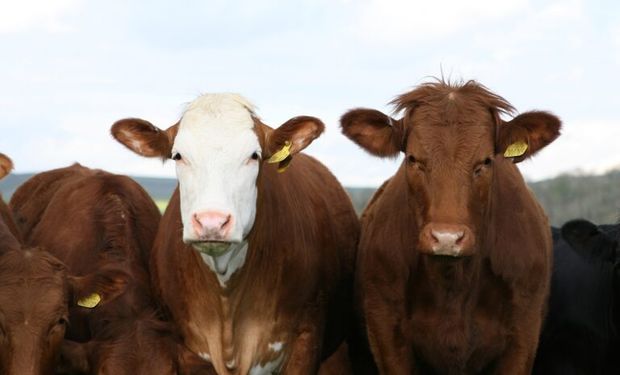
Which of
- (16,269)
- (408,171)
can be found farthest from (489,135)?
(16,269)

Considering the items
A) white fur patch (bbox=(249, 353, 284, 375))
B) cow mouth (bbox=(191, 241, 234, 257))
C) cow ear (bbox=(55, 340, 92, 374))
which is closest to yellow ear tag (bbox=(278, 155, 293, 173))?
cow mouth (bbox=(191, 241, 234, 257))

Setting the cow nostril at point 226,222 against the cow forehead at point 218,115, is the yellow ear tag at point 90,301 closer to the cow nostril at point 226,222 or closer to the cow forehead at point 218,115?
the cow forehead at point 218,115

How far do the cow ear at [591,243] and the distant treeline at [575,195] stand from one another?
34105 millimetres

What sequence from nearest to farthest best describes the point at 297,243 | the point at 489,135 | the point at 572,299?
the point at 489,135, the point at 297,243, the point at 572,299

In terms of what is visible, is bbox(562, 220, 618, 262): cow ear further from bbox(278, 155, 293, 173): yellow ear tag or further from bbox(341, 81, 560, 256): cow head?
bbox(278, 155, 293, 173): yellow ear tag

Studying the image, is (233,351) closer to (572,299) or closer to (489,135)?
(489,135)

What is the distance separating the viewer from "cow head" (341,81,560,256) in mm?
8023

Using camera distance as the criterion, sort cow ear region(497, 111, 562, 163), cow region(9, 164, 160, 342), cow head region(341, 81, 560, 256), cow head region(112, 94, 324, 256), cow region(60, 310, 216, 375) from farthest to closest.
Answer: cow region(9, 164, 160, 342), cow ear region(497, 111, 562, 163), cow region(60, 310, 216, 375), cow head region(341, 81, 560, 256), cow head region(112, 94, 324, 256)

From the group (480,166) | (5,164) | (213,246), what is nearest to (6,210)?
(5,164)

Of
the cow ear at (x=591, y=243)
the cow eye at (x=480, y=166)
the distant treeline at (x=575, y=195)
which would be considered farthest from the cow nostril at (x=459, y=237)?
the distant treeline at (x=575, y=195)

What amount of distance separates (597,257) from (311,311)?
2.86 meters

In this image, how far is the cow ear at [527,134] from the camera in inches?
340

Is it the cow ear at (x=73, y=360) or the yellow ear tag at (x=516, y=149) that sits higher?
the yellow ear tag at (x=516, y=149)

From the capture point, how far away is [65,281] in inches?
346
